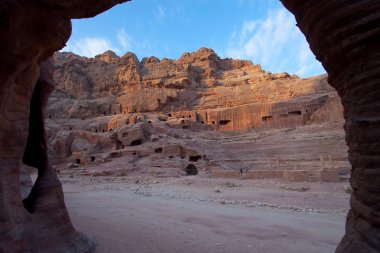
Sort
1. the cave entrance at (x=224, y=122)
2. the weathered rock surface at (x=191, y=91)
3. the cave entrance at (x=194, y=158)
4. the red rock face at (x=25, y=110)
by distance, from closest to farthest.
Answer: the red rock face at (x=25, y=110)
the cave entrance at (x=194, y=158)
the weathered rock surface at (x=191, y=91)
the cave entrance at (x=224, y=122)

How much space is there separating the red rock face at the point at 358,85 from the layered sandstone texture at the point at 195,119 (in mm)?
15137

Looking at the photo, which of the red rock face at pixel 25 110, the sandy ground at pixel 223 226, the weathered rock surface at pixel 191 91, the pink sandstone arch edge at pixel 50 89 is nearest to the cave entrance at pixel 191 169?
the sandy ground at pixel 223 226

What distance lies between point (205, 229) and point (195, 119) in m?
44.2

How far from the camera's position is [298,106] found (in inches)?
1663

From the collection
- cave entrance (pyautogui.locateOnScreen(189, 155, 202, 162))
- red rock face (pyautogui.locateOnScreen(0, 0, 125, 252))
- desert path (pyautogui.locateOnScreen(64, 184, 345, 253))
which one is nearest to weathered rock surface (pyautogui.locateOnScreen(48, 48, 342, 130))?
cave entrance (pyautogui.locateOnScreen(189, 155, 202, 162))

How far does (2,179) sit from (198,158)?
25832mm

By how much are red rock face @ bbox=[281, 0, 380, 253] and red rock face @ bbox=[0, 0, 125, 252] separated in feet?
10.4

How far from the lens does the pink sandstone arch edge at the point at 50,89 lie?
237cm

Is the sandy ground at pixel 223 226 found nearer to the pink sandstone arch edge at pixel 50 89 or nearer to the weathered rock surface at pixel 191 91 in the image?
the pink sandstone arch edge at pixel 50 89

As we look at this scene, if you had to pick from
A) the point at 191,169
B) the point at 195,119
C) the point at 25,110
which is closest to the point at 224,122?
the point at 195,119

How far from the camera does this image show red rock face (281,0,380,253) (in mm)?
2312

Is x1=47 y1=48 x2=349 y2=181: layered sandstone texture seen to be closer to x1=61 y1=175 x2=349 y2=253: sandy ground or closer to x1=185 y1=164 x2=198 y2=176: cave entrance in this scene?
x1=185 y1=164 x2=198 y2=176: cave entrance

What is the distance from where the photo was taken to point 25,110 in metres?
4.30

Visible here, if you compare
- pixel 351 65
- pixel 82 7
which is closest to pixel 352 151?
pixel 351 65
